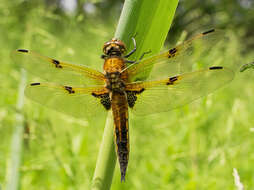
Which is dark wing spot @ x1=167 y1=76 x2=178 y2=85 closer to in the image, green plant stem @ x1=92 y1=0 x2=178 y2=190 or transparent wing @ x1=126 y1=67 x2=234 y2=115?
transparent wing @ x1=126 y1=67 x2=234 y2=115

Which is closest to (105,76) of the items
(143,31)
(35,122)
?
(143,31)

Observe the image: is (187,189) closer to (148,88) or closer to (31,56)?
(148,88)

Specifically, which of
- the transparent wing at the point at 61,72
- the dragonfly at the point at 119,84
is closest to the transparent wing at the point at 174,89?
the dragonfly at the point at 119,84

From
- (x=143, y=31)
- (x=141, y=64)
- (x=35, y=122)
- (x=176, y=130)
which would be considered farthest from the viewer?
(x=176, y=130)

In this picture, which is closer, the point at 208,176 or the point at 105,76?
the point at 105,76

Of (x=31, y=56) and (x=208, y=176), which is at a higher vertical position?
(x=31, y=56)

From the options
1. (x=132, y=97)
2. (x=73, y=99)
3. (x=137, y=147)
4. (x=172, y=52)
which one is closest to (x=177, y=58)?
(x=172, y=52)

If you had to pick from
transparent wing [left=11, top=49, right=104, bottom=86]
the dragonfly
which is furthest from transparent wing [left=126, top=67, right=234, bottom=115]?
transparent wing [left=11, top=49, right=104, bottom=86]
